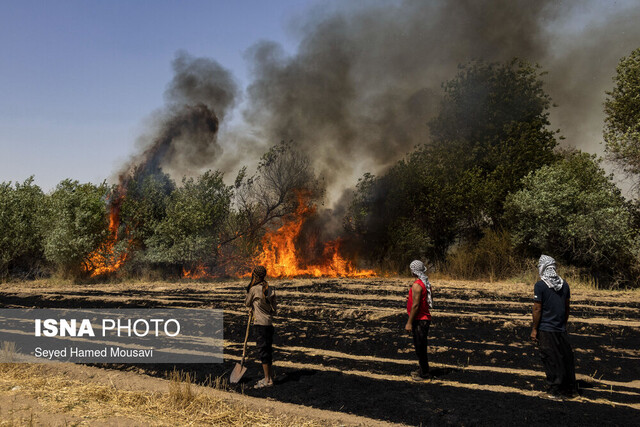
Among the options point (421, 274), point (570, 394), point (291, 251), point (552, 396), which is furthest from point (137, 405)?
point (291, 251)

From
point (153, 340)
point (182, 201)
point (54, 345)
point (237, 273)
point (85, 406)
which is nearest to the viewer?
point (85, 406)

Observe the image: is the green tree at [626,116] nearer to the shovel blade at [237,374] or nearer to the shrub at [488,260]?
the shrub at [488,260]

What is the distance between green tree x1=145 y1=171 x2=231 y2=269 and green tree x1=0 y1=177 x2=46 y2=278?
730 centimetres

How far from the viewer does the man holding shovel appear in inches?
288

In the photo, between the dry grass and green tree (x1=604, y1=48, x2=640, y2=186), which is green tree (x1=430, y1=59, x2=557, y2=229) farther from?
the dry grass

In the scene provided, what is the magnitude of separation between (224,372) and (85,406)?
7.62 ft

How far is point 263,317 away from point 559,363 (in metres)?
4.53

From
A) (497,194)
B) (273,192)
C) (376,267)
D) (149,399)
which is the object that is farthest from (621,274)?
(149,399)

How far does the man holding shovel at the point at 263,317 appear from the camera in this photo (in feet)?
24.0

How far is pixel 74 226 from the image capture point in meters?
25.6

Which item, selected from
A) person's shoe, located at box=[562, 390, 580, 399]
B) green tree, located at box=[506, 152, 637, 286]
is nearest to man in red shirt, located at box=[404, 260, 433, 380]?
person's shoe, located at box=[562, 390, 580, 399]

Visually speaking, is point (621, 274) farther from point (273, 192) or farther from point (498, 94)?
point (273, 192)

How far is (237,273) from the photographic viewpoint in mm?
29297

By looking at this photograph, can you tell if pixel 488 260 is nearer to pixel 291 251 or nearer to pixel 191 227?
pixel 291 251
